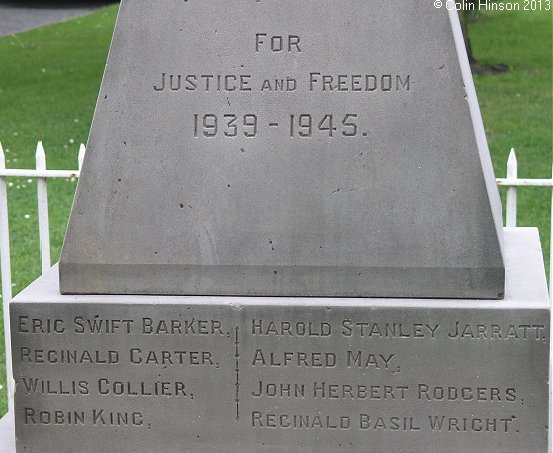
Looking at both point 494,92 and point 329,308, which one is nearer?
point 329,308

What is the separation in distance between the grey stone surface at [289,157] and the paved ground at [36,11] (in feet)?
59.2

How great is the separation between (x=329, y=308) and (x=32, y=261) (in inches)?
183

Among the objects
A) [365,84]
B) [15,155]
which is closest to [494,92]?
[15,155]

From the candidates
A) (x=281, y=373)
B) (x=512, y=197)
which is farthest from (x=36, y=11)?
(x=281, y=373)

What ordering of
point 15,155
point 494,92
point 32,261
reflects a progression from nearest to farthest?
point 32,261, point 15,155, point 494,92

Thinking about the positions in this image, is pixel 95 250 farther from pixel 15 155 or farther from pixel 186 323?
pixel 15 155

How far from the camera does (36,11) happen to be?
2569 centimetres

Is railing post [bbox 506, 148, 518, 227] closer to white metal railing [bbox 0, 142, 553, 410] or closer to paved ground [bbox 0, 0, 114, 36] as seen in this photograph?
white metal railing [bbox 0, 142, 553, 410]

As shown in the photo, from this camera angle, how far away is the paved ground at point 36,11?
73.1 feet

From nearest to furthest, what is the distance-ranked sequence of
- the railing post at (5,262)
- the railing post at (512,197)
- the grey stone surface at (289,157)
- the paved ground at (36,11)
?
the grey stone surface at (289,157), the railing post at (512,197), the railing post at (5,262), the paved ground at (36,11)

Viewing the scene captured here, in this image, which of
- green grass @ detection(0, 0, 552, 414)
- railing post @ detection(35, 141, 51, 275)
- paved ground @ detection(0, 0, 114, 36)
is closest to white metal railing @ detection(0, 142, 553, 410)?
railing post @ detection(35, 141, 51, 275)

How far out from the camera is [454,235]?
3410 mm

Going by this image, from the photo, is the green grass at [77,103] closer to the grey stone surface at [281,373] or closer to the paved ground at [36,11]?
the paved ground at [36,11]

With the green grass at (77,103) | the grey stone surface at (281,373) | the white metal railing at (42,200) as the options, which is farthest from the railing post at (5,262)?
the grey stone surface at (281,373)
